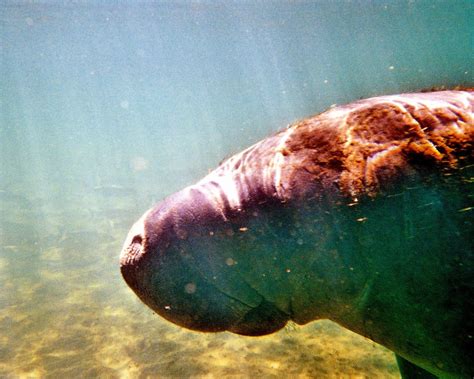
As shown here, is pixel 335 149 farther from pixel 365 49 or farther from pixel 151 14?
pixel 365 49

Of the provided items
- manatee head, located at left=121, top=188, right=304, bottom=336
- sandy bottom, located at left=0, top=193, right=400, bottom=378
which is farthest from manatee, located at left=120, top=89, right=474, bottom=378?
sandy bottom, located at left=0, top=193, right=400, bottom=378

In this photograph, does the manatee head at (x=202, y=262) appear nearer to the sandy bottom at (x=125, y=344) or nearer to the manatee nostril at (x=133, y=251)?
the manatee nostril at (x=133, y=251)

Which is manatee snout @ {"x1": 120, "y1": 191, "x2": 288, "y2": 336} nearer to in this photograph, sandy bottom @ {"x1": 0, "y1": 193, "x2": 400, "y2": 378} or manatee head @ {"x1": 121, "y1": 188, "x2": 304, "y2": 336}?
manatee head @ {"x1": 121, "y1": 188, "x2": 304, "y2": 336}

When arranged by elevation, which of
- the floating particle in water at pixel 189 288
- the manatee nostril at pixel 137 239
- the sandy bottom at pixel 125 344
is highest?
the manatee nostril at pixel 137 239

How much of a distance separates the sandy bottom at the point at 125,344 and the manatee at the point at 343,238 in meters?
1.09

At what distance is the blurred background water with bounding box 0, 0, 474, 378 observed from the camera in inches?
209

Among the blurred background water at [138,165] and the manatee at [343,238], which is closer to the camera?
the manatee at [343,238]

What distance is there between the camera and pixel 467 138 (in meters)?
1.38

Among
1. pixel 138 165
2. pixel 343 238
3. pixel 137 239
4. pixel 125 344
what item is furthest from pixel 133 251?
pixel 138 165

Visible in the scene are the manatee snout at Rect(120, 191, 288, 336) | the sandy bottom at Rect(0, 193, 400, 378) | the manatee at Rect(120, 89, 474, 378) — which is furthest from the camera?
the sandy bottom at Rect(0, 193, 400, 378)

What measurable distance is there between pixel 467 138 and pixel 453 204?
0.29 m

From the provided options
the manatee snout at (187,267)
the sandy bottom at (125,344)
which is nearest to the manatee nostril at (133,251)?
the manatee snout at (187,267)

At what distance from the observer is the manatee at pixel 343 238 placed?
4.43ft

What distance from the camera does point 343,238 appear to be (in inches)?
58.7
